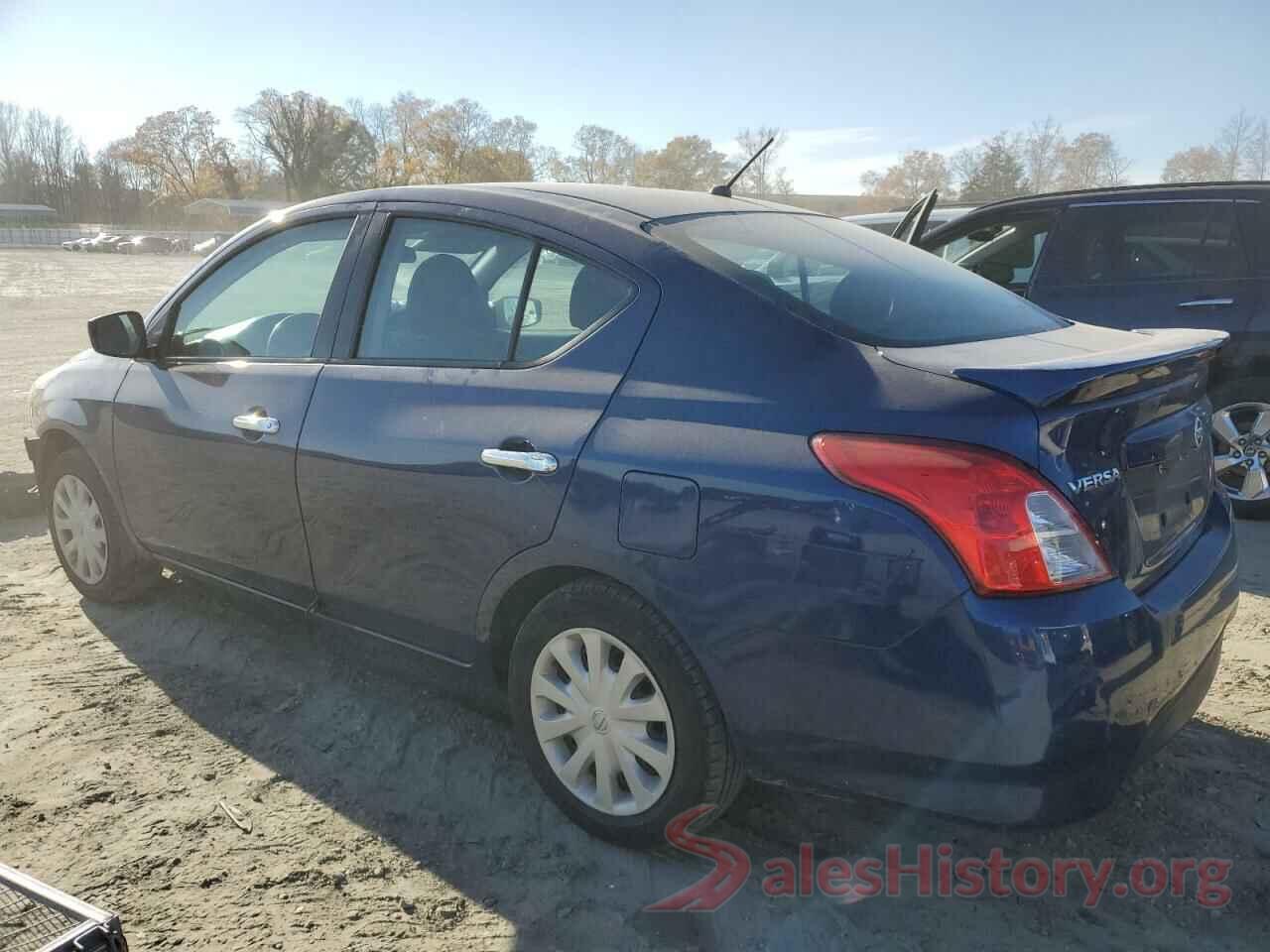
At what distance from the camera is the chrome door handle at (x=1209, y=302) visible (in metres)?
5.61

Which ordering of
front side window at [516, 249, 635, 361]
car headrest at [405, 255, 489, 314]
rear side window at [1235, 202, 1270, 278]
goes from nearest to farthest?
front side window at [516, 249, 635, 361] → car headrest at [405, 255, 489, 314] → rear side window at [1235, 202, 1270, 278]

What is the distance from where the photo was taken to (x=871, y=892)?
2535 mm

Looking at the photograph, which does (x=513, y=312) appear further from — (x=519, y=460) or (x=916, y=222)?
(x=916, y=222)

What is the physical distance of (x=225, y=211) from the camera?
10100cm

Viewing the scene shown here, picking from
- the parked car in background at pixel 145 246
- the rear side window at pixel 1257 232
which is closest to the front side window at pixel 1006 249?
the rear side window at pixel 1257 232

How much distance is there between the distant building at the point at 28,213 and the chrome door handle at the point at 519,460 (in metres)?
118

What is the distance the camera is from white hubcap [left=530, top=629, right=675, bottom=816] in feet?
8.26

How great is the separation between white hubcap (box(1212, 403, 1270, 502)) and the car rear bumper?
13.8 feet

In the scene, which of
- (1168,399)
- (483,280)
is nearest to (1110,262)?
(1168,399)

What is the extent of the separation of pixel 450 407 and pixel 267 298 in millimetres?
1253

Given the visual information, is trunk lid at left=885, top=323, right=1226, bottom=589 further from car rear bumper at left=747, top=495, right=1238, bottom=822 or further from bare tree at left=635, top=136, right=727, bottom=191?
bare tree at left=635, top=136, right=727, bottom=191

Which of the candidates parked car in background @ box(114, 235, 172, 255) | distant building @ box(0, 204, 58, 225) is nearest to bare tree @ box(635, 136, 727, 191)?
parked car in background @ box(114, 235, 172, 255)

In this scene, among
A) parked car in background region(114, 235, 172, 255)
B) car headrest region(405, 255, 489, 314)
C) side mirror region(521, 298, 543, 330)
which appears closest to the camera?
side mirror region(521, 298, 543, 330)

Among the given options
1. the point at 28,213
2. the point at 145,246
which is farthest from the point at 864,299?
the point at 28,213
